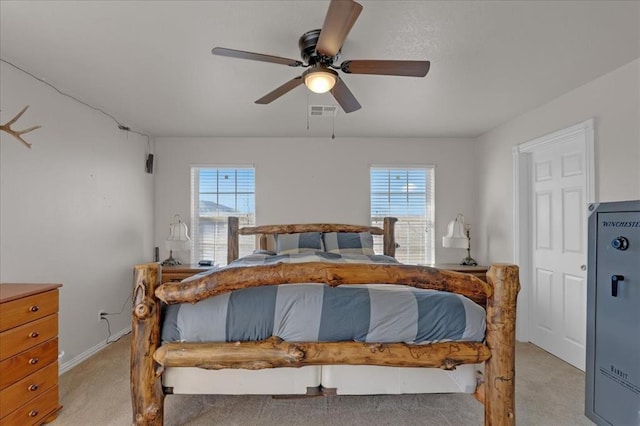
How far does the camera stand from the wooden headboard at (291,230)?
3750mm

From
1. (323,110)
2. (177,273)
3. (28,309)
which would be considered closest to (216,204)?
(177,273)

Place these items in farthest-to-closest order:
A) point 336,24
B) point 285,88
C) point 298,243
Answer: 1. point 298,243
2. point 285,88
3. point 336,24

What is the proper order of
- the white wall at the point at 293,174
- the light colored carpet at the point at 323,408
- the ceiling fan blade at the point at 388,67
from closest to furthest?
the ceiling fan blade at the point at 388,67
the light colored carpet at the point at 323,408
the white wall at the point at 293,174

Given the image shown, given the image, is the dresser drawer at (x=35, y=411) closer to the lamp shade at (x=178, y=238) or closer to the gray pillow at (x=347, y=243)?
the lamp shade at (x=178, y=238)

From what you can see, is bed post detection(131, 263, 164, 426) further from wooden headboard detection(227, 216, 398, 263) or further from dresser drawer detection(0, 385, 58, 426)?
wooden headboard detection(227, 216, 398, 263)

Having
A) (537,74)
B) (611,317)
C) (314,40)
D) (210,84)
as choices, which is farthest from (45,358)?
(537,74)

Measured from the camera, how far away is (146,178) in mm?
4262

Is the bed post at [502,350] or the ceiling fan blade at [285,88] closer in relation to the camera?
the bed post at [502,350]

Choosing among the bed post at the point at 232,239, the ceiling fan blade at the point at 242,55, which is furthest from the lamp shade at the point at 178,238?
the ceiling fan blade at the point at 242,55

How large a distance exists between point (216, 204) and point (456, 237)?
127 inches

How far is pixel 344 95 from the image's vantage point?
216cm

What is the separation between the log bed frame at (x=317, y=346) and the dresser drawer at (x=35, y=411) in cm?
93

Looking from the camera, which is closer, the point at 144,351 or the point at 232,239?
the point at 144,351

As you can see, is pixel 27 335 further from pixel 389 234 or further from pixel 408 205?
pixel 408 205
